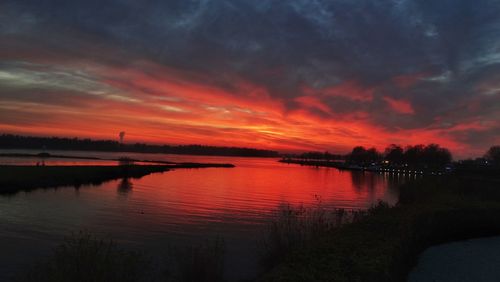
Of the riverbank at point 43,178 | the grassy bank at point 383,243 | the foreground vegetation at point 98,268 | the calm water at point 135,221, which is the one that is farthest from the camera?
the riverbank at point 43,178

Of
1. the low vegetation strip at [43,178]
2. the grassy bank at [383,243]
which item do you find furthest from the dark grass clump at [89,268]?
the low vegetation strip at [43,178]

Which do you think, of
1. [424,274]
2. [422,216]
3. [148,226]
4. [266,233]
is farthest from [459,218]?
[148,226]

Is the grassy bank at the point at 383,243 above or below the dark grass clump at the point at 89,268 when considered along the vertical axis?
above

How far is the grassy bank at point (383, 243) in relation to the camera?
966 centimetres

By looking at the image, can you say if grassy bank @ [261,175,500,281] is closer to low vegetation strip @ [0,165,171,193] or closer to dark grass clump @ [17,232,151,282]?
dark grass clump @ [17,232,151,282]

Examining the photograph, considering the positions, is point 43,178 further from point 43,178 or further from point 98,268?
point 98,268

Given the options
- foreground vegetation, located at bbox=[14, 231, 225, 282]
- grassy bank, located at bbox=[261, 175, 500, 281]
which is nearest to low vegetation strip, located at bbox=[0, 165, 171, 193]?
foreground vegetation, located at bbox=[14, 231, 225, 282]

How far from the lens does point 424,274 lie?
1295cm

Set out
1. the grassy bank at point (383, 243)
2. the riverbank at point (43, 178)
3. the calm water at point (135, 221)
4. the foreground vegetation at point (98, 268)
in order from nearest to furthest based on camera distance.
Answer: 1. the grassy bank at point (383, 243)
2. the foreground vegetation at point (98, 268)
3. the calm water at point (135, 221)
4. the riverbank at point (43, 178)

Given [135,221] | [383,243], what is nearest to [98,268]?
[383,243]

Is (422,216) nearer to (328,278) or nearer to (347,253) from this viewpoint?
(347,253)

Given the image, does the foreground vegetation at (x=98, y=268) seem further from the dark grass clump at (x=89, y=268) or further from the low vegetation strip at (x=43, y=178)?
the low vegetation strip at (x=43, y=178)

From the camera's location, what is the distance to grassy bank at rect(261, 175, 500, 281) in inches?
380

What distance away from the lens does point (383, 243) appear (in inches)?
498
